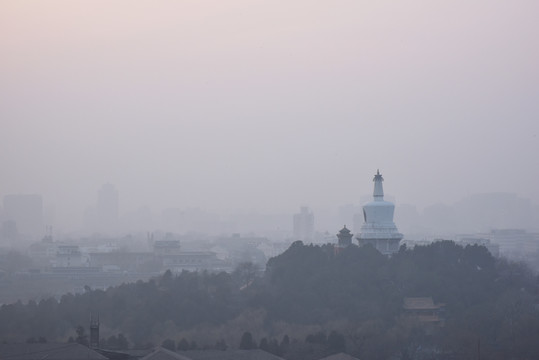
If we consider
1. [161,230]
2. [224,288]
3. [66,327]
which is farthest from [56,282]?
[161,230]

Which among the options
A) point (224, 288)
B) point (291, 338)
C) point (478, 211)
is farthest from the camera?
point (478, 211)

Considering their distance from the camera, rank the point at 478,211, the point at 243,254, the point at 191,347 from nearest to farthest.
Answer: the point at 191,347 → the point at 243,254 → the point at 478,211

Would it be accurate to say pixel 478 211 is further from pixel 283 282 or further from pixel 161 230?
pixel 283 282

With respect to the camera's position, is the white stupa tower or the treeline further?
the white stupa tower

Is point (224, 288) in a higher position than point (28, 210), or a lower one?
lower

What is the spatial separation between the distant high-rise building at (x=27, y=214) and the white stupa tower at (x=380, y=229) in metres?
23.0

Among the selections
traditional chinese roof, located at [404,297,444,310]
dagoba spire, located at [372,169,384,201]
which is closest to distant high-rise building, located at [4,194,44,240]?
dagoba spire, located at [372,169,384,201]

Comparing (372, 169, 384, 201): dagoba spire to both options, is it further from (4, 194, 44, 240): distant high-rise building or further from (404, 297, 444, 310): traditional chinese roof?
(4, 194, 44, 240): distant high-rise building

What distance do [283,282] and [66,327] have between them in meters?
7.59

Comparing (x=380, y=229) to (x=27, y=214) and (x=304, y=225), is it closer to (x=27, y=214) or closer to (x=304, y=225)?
(x=27, y=214)

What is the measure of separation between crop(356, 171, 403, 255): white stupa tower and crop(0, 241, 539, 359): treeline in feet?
9.28

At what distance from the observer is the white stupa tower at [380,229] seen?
1608 inches

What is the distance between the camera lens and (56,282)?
5200 cm

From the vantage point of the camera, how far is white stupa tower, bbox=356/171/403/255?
40844 mm
